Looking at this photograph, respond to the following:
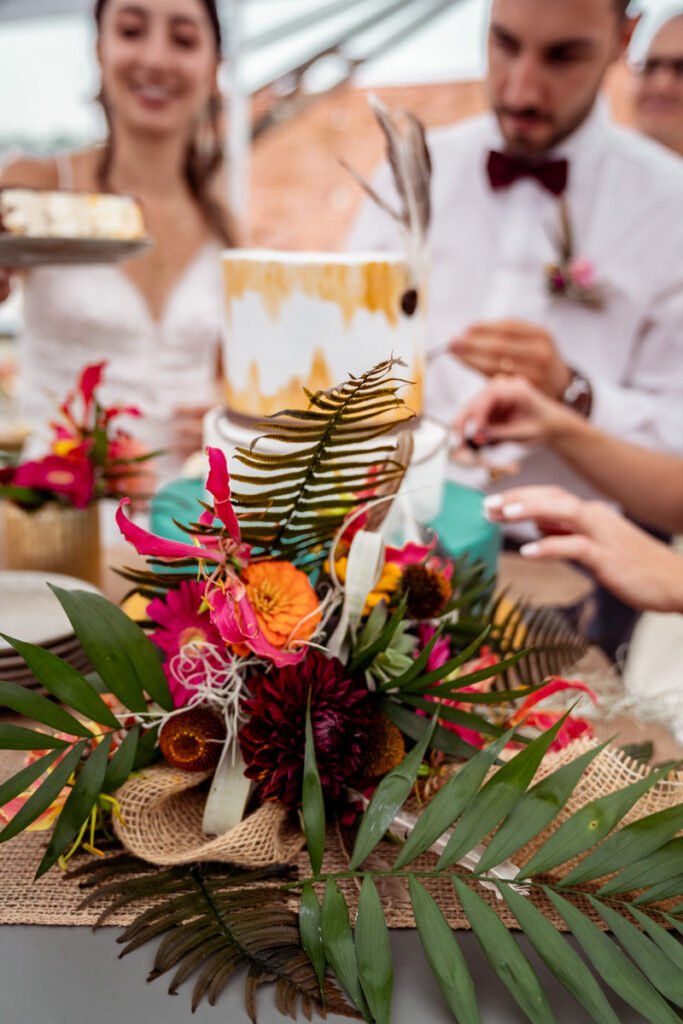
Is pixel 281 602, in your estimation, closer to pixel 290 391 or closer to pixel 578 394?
pixel 290 391

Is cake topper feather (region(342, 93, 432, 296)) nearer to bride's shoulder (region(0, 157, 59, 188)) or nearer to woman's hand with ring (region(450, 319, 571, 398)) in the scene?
woman's hand with ring (region(450, 319, 571, 398))

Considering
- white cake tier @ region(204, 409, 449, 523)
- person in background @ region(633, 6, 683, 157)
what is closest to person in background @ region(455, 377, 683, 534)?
white cake tier @ region(204, 409, 449, 523)

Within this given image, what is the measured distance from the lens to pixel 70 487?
0.97 meters

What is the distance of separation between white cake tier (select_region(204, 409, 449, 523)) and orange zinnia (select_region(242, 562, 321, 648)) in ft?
0.92

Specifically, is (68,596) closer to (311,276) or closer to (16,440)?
(311,276)

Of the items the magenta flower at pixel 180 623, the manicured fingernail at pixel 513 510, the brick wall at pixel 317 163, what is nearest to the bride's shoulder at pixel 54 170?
the manicured fingernail at pixel 513 510

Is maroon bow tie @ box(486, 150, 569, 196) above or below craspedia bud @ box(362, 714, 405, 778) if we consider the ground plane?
above

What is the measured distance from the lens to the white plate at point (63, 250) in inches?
31.0

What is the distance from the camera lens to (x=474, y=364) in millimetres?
1344

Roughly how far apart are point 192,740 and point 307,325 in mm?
415

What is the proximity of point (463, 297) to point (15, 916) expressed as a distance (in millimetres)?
1555

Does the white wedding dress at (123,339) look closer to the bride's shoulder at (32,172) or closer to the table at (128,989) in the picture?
the bride's shoulder at (32,172)

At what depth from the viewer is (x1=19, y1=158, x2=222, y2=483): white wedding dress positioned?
76.3 inches

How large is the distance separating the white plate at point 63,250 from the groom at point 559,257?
612mm
